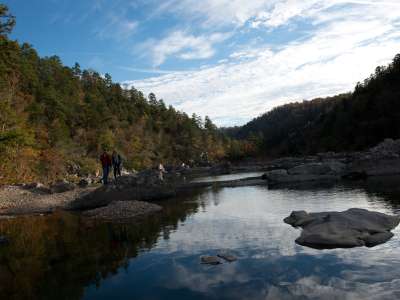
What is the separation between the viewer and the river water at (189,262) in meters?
11.7

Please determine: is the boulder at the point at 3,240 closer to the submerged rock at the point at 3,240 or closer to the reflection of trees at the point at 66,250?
the submerged rock at the point at 3,240

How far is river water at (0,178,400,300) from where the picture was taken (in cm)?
1168

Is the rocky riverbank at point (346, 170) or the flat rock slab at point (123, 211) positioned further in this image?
the rocky riverbank at point (346, 170)

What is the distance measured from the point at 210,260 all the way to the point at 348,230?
254 inches

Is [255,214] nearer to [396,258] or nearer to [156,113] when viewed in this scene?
[396,258]

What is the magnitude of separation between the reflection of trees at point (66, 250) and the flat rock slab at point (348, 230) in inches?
286

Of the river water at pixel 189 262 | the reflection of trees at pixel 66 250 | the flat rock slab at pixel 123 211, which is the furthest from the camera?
the flat rock slab at pixel 123 211

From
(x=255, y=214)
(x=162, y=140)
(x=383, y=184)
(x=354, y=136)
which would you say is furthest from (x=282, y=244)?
(x=162, y=140)

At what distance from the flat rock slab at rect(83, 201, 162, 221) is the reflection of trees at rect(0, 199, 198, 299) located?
4.60 ft

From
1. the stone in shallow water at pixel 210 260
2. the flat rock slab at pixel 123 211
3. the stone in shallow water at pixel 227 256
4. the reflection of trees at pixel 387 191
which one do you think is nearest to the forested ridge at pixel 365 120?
the reflection of trees at pixel 387 191

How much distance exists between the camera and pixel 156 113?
569 feet

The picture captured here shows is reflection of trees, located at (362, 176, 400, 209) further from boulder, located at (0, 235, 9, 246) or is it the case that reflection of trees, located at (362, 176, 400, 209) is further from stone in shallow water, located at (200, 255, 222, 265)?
boulder, located at (0, 235, 9, 246)

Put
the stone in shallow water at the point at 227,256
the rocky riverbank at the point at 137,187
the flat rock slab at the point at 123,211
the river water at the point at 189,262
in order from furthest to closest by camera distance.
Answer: the rocky riverbank at the point at 137,187 → the flat rock slab at the point at 123,211 → the stone in shallow water at the point at 227,256 → the river water at the point at 189,262

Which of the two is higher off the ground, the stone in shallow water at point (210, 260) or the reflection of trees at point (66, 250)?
the reflection of trees at point (66, 250)
